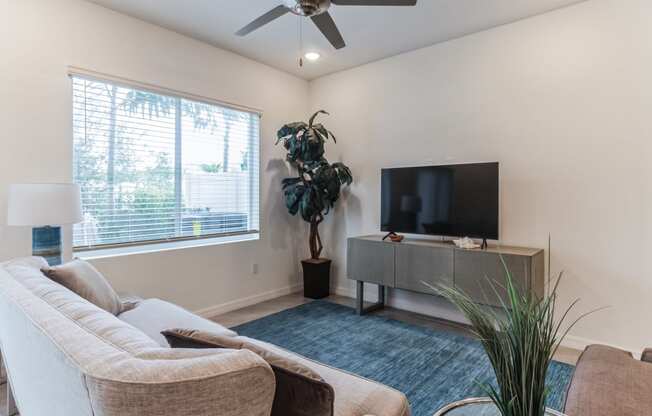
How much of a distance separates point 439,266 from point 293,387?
2530 millimetres

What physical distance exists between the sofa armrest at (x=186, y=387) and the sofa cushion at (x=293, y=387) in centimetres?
17

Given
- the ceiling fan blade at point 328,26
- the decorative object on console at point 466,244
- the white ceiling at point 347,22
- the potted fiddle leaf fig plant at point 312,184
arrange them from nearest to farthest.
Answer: the ceiling fan blade at point 328,26, the white ceiling at point 347,22, the decorative object on console at point 466,244, the potted fiddle leaf fig plant at point 312,184

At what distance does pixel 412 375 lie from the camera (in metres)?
2.49

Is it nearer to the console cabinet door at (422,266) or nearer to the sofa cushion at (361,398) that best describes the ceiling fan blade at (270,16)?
the sofa cushion at (361,398)

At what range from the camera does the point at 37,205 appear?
2.29 meters

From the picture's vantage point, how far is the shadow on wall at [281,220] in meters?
4.45

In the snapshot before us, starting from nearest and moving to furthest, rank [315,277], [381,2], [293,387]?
[293,387]
[381,2]
[315,277]

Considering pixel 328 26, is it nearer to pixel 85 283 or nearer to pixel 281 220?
pixel 85 283

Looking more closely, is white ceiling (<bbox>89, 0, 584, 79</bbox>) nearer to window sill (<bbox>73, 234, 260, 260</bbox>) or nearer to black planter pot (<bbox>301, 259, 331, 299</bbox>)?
window sill (<bbox>73, 234, 260, 260</bbox>)

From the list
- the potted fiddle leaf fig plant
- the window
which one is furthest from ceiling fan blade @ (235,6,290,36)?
the potted fiddle leaf fig plant

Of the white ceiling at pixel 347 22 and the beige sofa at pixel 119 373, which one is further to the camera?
the white ceiling at pixel 347 22

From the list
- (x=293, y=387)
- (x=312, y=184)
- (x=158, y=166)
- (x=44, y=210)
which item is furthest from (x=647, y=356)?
(x=158, y=166)

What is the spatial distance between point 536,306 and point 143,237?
11.0ft

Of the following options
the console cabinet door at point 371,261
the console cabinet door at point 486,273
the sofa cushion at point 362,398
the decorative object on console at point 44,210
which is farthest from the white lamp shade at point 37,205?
the console cabinet door at point 486,273
